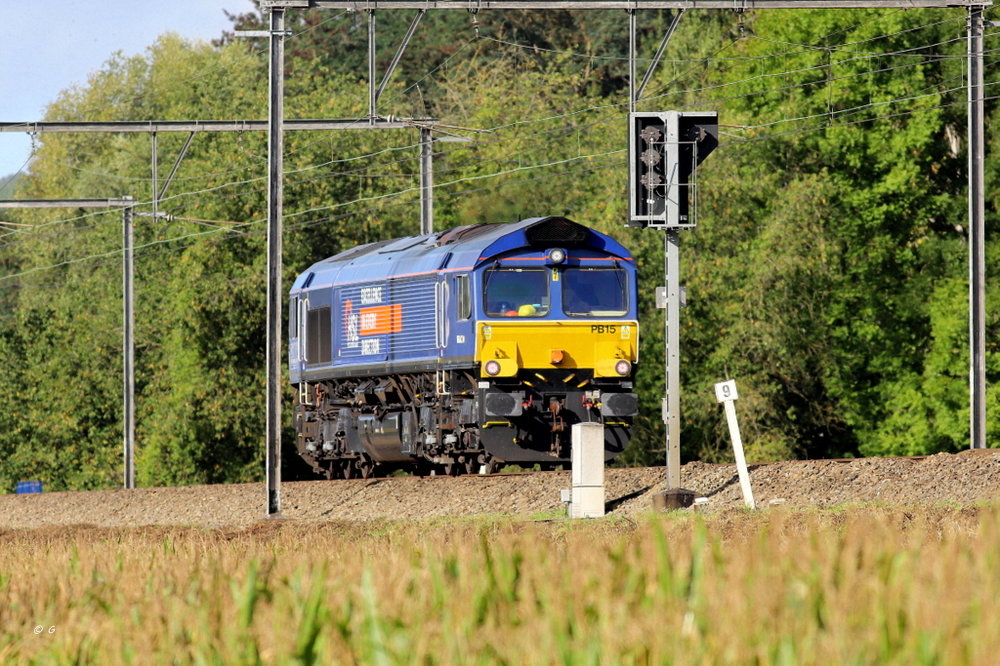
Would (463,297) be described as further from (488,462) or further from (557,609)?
(557,609)

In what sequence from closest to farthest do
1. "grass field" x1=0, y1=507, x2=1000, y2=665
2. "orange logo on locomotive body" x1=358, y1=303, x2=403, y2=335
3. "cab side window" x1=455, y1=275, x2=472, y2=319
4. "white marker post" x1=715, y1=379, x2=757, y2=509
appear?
1. "grass field" x1=0, y1=507, x2=1000, y2=665
2. "white marker post" x1=715, y1=379, x2=757, y2=509
3. "cab side window" x1=455, y1=275, x2=472, y2=319
4. "orange logo on locomotive body" x1=358, y1=303, x2=403, y2=335

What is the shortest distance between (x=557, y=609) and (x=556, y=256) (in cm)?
1954

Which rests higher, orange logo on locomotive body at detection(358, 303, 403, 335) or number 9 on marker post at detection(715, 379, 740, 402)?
orange logo on locomotive body at detection(358, 303, 403, 335)

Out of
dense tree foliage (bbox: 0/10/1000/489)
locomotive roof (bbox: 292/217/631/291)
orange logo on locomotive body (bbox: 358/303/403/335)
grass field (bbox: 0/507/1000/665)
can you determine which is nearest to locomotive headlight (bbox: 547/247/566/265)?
locomotive roof (bbox: 292/217/631/291)

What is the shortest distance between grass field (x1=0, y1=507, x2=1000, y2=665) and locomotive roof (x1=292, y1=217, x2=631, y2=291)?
16752 mm

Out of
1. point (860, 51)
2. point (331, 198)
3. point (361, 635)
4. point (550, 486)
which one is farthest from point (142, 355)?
point (361, 635)

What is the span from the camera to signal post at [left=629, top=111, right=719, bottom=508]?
19812 mm

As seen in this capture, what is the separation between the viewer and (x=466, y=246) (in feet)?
86.4

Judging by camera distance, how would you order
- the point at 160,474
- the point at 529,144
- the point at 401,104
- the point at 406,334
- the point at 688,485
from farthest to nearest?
the point at 401,104, the point at 529,144, the point at 160,474, the point at 406,334, the point at 688,485

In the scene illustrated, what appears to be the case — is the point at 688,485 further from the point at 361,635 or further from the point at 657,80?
the point at 657,80

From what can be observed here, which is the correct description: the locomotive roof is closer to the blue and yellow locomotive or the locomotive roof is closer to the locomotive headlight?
the blue and yellow locomotive

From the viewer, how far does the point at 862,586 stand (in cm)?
669

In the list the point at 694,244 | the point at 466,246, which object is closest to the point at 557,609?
the point at 466,246

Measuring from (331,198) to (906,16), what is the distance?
17842mm
